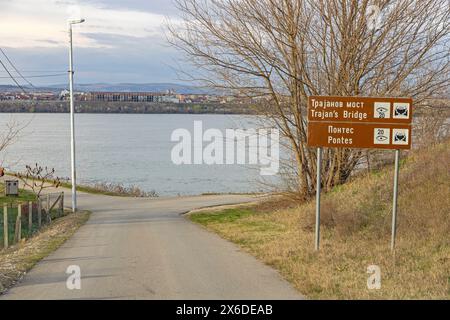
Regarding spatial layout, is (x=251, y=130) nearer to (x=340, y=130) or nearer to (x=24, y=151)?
(x=340, y=130)

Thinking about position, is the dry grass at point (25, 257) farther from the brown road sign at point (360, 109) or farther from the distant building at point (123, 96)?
the distant building at point (123, 96)

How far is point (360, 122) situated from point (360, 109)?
0.26 meters

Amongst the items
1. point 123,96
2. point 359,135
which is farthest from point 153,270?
point 123,96

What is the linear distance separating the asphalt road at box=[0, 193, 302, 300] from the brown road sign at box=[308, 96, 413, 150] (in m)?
2.90

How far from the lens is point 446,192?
596 inches

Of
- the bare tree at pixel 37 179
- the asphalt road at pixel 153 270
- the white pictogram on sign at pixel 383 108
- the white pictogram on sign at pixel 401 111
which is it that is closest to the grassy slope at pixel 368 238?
the asphalt road at pixel 153 270

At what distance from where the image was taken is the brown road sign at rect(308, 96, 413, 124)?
42.3ft

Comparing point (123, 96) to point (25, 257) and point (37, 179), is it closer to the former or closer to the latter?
point (37, 179)

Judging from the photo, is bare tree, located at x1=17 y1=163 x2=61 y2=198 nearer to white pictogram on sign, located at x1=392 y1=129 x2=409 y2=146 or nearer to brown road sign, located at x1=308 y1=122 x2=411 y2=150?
brown road sign, located at x1=308 y1=122 x2=411 y2=150

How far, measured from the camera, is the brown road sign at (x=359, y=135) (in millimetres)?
12977

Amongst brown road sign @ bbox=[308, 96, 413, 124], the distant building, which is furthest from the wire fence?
the distant building

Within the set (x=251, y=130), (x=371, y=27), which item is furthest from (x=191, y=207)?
(x=371, y=27)

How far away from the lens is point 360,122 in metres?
13.0

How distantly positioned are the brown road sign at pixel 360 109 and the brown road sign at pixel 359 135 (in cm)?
12
